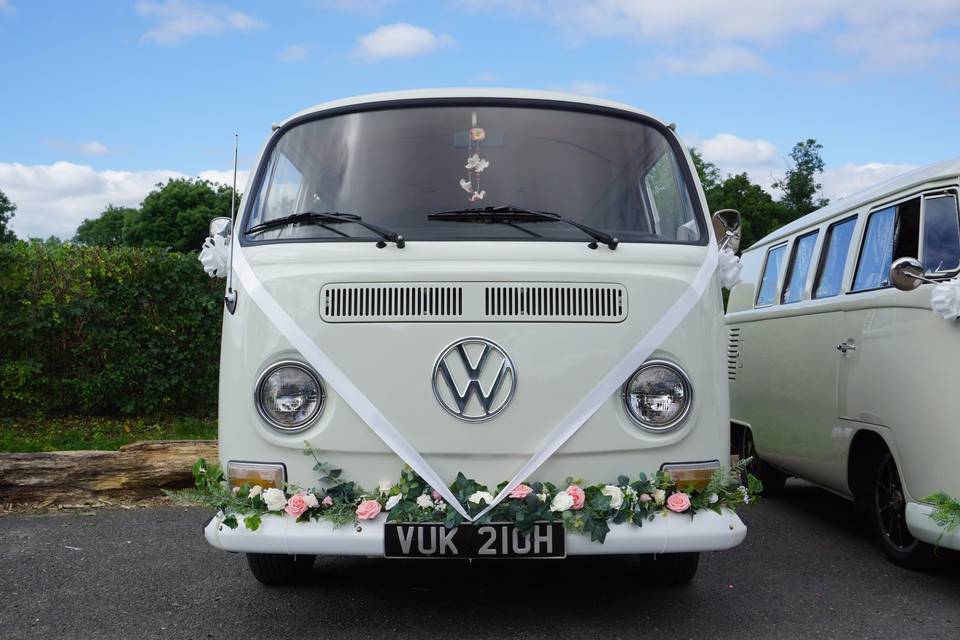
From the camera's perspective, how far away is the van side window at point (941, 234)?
4.58 meters

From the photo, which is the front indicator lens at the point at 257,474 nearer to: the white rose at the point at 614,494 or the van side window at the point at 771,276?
the white rose at the point at 614,494

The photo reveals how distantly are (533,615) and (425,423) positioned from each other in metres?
1.12

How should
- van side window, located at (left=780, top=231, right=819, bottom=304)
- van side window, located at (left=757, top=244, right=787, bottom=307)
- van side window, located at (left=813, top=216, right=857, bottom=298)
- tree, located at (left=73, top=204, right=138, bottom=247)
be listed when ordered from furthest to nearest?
tree, located at (left=73, top=204, right=138, bottom=247) → van side window, located at (left=757, top=244, right=787, bottom=307) → van side window, located at (left=780, top=231, right=819, bottom=304) → van side window, located at (left=813, top=216, right=857, bottom=298)

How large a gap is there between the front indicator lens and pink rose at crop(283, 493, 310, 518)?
13cm

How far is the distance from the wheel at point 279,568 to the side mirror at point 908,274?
303cm

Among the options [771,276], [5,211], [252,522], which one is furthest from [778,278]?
[5,211]

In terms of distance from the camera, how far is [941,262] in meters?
4.64

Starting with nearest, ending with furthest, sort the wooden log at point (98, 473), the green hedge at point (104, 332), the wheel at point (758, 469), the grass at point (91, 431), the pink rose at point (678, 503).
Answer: the pink rose at point (678, 503), the wooden log at point (98, 473), the wheel at point (758, 469), the grass at point (91, 431), the green hedge at point (104, 332)

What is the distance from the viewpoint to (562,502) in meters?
3.45

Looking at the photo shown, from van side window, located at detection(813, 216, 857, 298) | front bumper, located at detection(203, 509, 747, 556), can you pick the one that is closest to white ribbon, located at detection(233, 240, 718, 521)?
front bumper, located at detection(203, 509, 747, 556)

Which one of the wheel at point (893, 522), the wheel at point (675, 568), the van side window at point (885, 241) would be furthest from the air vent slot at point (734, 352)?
the wheel at point (675, 568)

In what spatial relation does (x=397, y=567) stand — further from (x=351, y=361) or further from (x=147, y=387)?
(x=147, y=387)

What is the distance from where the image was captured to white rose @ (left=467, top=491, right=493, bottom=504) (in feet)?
11.3

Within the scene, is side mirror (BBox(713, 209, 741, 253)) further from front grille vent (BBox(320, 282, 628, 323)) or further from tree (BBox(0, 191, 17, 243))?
tree (BBox(0, 191, 17, 243))
